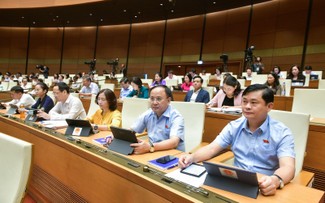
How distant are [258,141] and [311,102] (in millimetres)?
1442

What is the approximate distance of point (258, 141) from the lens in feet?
4.39

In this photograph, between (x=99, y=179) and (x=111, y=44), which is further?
(x=111, y=44)

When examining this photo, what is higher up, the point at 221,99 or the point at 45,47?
the point at 45,47

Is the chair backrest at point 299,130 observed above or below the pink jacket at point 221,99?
below

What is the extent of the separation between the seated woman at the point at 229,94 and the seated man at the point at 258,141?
1.69 metres

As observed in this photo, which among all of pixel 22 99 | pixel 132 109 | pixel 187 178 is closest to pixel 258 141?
pixel 187 178

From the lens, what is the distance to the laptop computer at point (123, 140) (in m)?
1.38

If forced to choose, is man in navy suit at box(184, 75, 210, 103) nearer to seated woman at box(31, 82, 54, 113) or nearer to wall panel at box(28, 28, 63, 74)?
seated woman at box(31, 82, 54, 113)

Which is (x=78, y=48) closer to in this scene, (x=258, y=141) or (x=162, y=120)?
A: (x=162, y=120)

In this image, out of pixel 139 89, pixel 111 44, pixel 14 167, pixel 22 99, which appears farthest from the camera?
pixel 111 44

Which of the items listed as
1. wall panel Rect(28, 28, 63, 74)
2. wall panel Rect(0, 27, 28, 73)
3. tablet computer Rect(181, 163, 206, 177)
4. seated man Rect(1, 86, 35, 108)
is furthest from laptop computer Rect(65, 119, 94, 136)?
wall panel Rect(0, 27, 28, 73)

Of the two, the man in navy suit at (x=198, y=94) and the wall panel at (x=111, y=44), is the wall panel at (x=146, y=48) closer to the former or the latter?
the wall panel at (x=111, y=44)

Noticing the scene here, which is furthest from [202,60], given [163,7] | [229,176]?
[229,176]

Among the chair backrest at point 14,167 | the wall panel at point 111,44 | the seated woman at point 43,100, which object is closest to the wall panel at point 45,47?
the wall panel at point 111,44
